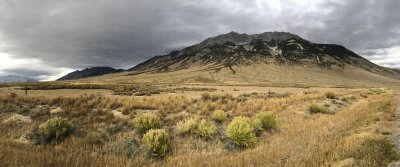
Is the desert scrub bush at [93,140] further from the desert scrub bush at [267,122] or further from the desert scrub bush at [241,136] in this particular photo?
the desert scrub bush at [267,122]

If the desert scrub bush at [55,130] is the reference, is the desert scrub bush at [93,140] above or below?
below

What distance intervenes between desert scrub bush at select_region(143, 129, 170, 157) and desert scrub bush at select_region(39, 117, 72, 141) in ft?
12.4

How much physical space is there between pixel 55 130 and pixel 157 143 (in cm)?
465

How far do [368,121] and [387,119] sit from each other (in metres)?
1.91

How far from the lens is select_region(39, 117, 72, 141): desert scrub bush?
11656 mm

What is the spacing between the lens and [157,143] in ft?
32.1

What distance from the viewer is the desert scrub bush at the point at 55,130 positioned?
11.7m

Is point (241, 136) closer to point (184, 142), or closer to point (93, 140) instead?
point (184, 142)

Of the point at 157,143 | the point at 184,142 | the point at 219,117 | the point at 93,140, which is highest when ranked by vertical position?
the point at 219,117

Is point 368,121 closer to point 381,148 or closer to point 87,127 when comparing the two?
point 381,148

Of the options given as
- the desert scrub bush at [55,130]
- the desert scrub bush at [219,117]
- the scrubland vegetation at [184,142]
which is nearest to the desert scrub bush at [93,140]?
the scrubland vegetation at [184,142]

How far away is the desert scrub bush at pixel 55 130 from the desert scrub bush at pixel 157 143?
3783 mm

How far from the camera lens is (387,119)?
51.7 ft

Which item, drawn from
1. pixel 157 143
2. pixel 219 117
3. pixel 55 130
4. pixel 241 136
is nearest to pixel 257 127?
pixel 241 136
